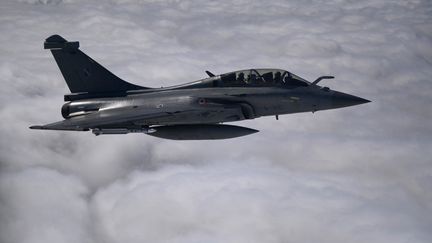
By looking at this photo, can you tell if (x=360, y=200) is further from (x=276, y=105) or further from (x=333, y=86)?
(x=333, y=86)

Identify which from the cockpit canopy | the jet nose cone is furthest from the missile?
the jet nose cone

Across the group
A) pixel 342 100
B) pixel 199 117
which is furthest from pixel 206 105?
pixel 342 100

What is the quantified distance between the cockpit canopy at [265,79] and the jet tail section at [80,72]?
18.1 feet

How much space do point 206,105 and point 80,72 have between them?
7.50 meters

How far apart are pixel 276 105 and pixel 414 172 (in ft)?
261

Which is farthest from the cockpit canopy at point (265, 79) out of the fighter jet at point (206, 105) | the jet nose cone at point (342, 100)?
the jet nose cone at point (342, 100)

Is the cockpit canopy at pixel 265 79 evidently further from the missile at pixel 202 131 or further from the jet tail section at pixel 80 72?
the jet tail section at pixel 80 72

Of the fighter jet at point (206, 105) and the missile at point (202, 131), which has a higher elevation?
the fighter jet at point (206, 105)

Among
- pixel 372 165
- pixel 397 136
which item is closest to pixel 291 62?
pixel 397 136

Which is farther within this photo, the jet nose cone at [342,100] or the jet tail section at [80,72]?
the jet tail section at [80,72]

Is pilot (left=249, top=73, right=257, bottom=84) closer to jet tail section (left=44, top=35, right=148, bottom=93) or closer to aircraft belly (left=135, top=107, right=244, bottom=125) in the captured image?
aircraft belly (left=135, top=107, right=244, bottom=125)

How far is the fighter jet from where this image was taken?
18656 millimetres

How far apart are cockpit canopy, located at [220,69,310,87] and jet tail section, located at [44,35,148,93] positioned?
18.1ft

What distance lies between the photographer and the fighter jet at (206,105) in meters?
18.7
